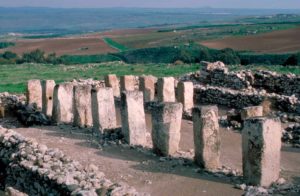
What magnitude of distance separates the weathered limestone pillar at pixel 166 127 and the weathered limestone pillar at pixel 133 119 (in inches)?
42.5

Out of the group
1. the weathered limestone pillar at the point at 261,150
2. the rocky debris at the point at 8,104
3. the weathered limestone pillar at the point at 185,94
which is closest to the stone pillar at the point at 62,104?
the weathered limestone pillar at the point at 185,94

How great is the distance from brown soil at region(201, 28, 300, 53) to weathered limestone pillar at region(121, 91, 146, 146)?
37.5 m

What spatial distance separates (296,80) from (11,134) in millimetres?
12290

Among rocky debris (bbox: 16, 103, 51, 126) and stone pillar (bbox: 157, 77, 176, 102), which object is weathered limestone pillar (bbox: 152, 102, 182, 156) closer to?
rocky debris (bbox: 16, 103, 51, 126)

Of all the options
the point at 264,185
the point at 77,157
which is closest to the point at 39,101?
the point at 77,157

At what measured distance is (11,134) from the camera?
42.0 feet

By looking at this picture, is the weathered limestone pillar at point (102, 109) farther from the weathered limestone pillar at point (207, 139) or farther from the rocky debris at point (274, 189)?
the rocky debris at point (274, 189)

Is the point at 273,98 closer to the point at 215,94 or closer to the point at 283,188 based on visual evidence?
the point at 215,94

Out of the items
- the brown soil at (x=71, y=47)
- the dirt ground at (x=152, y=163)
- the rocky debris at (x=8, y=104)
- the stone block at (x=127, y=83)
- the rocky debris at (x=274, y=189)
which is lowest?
A: the brown soil at (x=71, y=47)

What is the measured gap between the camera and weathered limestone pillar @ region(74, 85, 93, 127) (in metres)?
14.7

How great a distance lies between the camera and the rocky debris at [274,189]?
28.7 ft

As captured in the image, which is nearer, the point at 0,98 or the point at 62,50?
the point at 0,98

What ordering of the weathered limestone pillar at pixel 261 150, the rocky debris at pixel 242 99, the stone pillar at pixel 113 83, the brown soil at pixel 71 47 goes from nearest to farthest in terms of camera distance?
the weathered limestone pillar at pixel 261 150 < the rocky debris at pixel 242 99 < the stone pillar at pixel 113 83 < the brown soil at pixel 71 47

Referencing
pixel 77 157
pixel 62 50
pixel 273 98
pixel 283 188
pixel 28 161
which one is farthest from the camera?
pixel 62 50
